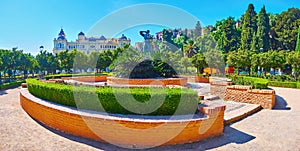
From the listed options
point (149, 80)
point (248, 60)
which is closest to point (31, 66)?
point (149, 80)

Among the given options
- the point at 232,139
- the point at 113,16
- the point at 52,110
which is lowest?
the point at 232,139

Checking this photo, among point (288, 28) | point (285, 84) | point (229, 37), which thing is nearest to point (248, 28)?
point (229, 37)

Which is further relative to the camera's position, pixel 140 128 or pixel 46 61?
pixel 46 61

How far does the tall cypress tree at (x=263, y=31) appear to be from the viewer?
37.5 metres

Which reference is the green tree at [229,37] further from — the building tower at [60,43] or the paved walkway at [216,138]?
the building tower at [60,43]

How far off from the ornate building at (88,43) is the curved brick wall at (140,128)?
2247 inches

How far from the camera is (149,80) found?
13328mm

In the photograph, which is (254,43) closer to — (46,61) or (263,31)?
(263,31)

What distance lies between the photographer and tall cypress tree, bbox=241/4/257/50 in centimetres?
3938

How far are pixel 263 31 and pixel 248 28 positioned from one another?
292cm

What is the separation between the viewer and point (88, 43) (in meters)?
68.7

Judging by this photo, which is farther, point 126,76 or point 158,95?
point 126,76

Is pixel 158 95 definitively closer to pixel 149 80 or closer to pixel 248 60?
pixel 149 80

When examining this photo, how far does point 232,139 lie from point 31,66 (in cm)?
3164
